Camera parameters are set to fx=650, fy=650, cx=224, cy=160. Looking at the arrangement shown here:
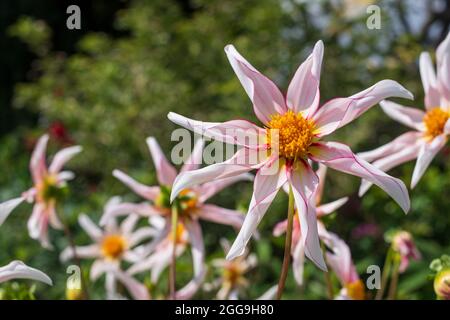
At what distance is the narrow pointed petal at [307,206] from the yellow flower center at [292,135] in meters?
0.02

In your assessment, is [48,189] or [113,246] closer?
[48,189]

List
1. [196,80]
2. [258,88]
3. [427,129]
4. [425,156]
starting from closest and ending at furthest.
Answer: [258,88], [425,156], [427,129], [196,80]

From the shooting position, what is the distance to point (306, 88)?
0.88 metres

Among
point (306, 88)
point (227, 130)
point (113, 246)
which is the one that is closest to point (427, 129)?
point (306, 88)

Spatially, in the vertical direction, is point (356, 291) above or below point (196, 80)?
below

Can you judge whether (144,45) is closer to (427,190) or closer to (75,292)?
(427,190)

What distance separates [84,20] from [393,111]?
6849 mm

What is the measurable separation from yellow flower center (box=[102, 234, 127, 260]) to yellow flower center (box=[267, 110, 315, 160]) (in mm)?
813

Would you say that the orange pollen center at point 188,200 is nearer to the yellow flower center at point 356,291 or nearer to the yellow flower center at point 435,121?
the yellow flower center at point 356,291

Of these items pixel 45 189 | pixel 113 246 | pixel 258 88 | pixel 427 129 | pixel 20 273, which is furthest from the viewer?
pixel 113 246

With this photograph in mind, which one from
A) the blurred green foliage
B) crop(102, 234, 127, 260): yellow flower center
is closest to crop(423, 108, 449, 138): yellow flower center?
crop(102, 234, 127, 260): yellow flower center

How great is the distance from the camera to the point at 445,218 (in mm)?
2613

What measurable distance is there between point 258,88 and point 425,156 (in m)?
0.33

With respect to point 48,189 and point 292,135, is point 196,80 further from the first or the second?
point 292,135
